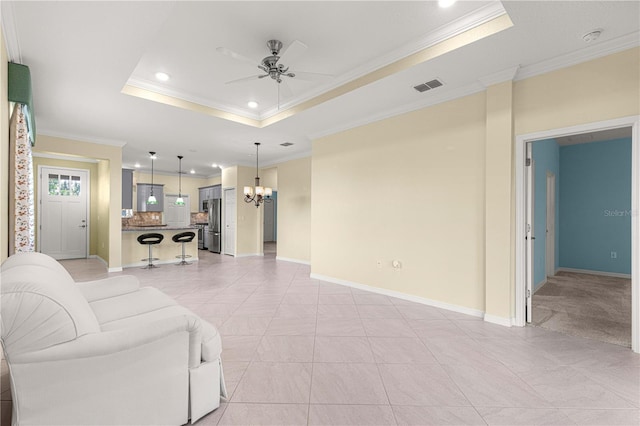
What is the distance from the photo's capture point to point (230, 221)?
8.88m

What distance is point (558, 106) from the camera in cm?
296

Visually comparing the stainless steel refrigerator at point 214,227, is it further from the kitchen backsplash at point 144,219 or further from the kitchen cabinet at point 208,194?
the kitchen backsplash at point 144,219

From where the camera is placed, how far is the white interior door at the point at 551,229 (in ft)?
18.6

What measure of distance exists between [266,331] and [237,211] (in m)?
5.95

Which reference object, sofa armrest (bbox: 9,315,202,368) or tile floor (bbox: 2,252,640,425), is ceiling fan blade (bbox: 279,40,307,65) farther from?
tile floor (bbox: 2,252,640,425)

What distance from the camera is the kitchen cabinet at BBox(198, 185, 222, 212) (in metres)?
10.3

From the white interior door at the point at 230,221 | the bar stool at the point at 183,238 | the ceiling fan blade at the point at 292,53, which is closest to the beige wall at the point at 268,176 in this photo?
the white interior door at the point at 230,221

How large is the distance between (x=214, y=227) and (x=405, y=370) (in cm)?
834

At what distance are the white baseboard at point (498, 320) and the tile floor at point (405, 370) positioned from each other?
9 cm

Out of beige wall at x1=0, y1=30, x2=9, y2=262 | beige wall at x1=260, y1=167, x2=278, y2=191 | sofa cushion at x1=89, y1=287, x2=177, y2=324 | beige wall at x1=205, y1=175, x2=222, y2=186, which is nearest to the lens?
sofa cushion at x1=89, y1=287, x2=177, y2=324

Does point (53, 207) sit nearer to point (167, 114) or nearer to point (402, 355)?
point (167, 114)

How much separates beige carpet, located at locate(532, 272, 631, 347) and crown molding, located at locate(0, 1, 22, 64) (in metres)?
5.70

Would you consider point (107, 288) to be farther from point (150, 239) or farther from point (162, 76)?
point (150, 239)

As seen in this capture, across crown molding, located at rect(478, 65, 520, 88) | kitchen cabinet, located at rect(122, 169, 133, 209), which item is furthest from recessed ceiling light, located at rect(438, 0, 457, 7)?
kitchen cabinet, located at rect(122, 169, 133, 209)
